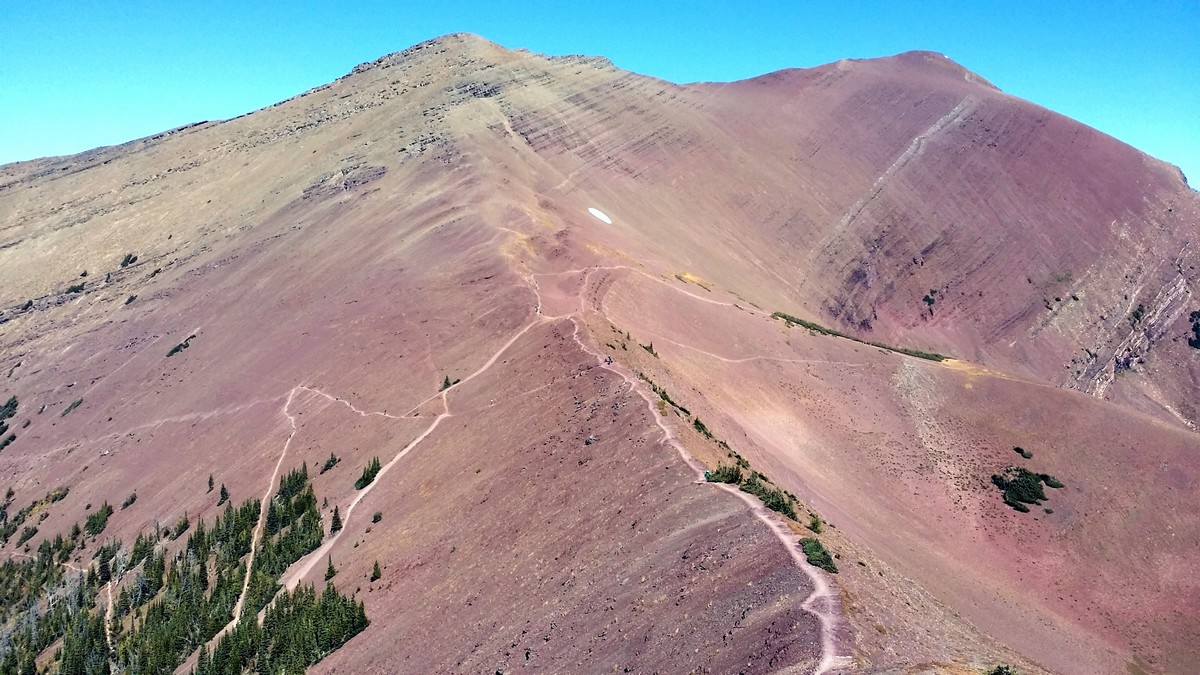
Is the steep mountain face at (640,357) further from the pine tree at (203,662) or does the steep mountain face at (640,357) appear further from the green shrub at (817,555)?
the pine tree at (203,662)

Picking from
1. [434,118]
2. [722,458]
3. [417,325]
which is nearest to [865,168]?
[434,118]

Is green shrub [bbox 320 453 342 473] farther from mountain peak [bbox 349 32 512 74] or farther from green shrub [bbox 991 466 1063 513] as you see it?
mountain peak [bbox 349 32 512 74]

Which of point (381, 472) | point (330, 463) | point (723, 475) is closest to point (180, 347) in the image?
point (330, 463)

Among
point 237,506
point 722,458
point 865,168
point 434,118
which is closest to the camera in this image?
point 722,458

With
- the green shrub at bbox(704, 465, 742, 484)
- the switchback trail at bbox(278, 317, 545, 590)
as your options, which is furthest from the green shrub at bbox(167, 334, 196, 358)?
the green shrub at bbox(704, 465, 742, 484)

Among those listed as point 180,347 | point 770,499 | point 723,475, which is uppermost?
point 180,347

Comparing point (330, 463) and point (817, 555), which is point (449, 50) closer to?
point (330, 463)

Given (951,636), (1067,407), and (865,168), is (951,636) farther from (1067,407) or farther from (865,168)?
(865,168)
